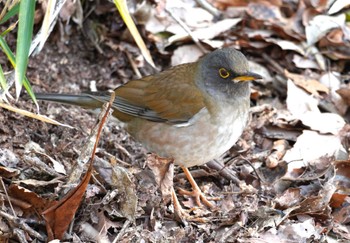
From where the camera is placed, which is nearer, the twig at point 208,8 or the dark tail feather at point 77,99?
the dark tail feather at point 77,99

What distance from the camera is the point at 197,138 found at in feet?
18.2

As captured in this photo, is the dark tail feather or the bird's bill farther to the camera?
the dark tail feather

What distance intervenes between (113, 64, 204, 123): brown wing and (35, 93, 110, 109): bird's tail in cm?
16

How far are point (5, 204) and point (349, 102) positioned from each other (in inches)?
150

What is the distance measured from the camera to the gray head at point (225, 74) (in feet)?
18.3

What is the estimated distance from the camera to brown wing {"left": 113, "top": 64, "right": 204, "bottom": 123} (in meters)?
5.68

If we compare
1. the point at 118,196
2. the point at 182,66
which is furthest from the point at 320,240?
the point at 182,66

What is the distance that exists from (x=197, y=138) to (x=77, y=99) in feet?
3.82

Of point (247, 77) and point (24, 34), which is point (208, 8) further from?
point (24, 34)

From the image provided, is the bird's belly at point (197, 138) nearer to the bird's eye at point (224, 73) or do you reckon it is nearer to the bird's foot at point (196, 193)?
the bird's foot at point (196, 193)

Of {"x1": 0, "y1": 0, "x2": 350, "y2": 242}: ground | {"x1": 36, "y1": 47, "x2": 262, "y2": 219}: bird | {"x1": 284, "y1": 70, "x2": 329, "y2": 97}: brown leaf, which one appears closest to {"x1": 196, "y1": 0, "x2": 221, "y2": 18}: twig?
{"x1": 0, "y1": 0, "x2": 350, "y2": 242}: ground

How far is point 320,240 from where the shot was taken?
5.03 metres

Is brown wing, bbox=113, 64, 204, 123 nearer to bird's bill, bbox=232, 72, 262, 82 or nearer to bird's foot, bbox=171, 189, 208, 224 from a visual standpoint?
bird's bill, bbox=232, 72, 262, 82

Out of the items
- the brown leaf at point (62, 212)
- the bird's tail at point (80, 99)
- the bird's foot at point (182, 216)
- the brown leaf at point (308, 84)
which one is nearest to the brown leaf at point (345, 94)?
the brown leaf at point (308, 84)
